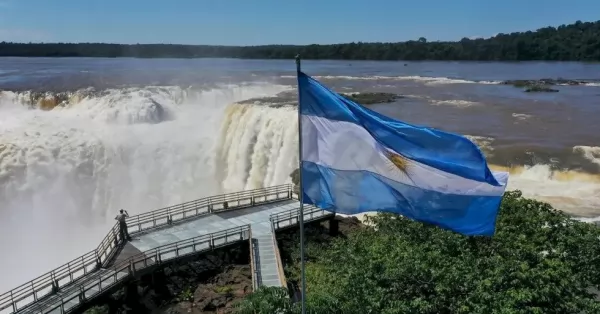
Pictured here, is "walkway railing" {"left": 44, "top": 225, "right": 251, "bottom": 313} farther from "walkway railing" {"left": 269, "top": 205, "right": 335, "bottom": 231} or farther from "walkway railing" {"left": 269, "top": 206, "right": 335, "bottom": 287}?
"walkway railing" {"left": 269, "top": 205, "right": 335, "bottom": 231}

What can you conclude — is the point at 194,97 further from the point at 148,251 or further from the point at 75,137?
the point at 148,251

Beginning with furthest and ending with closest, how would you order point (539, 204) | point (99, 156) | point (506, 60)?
1. point (506, 60)
2. point (99, 156)
3. point (539, 204)

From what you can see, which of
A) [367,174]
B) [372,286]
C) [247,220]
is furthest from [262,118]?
[367,174]

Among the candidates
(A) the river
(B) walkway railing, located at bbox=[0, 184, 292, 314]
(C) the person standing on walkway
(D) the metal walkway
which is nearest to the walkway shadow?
(D) the metal walkway

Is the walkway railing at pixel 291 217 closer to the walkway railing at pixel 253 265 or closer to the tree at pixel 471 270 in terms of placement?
the walkway railing at pixel 253 265

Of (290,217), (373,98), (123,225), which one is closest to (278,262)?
(290,217)

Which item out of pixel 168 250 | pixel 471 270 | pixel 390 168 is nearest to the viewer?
pixel 390 168

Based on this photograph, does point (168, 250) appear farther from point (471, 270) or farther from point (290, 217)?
point (471, 270)
